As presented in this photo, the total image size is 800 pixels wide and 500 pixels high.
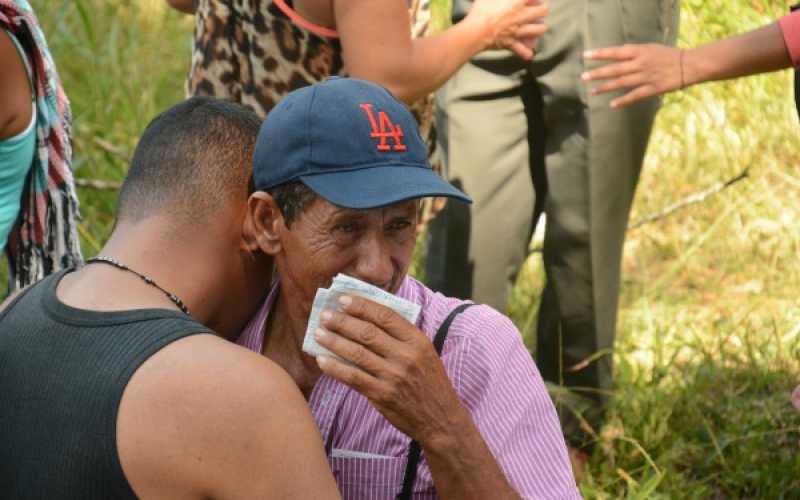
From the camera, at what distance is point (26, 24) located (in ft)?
9.50

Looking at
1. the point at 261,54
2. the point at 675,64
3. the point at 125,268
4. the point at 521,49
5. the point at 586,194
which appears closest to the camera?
the point at 125,268

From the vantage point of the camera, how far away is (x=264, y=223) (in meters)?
2.41

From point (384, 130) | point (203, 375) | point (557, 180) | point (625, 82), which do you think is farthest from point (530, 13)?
point (203, 375)

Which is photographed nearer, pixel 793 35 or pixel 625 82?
pixel 793 35

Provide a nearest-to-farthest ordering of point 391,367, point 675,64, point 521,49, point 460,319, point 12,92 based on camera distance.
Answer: point 391,367, point 460,319, point 12,92, point 521,49, point 675,64

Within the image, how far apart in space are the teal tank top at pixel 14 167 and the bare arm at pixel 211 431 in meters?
1.06

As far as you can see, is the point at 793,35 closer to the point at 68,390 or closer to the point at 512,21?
the point at 512,21

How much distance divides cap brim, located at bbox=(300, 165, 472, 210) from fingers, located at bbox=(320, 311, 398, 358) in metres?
0.21

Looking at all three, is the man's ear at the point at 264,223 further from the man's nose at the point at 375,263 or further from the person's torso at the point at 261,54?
the person's torso at the point at 261,54

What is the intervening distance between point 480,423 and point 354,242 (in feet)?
1.19

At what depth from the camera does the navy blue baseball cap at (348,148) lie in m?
2.28

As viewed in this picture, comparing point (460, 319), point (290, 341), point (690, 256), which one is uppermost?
point (460, 319)

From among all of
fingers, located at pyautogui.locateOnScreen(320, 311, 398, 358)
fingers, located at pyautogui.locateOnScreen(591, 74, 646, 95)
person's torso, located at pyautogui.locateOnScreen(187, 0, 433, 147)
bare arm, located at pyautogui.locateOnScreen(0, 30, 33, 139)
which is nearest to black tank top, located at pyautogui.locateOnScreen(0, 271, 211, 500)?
fingers, located at pyautogui.locateOnScreen(320, 311, 398, 358)

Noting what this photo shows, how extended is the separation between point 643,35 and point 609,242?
0.58 meters
